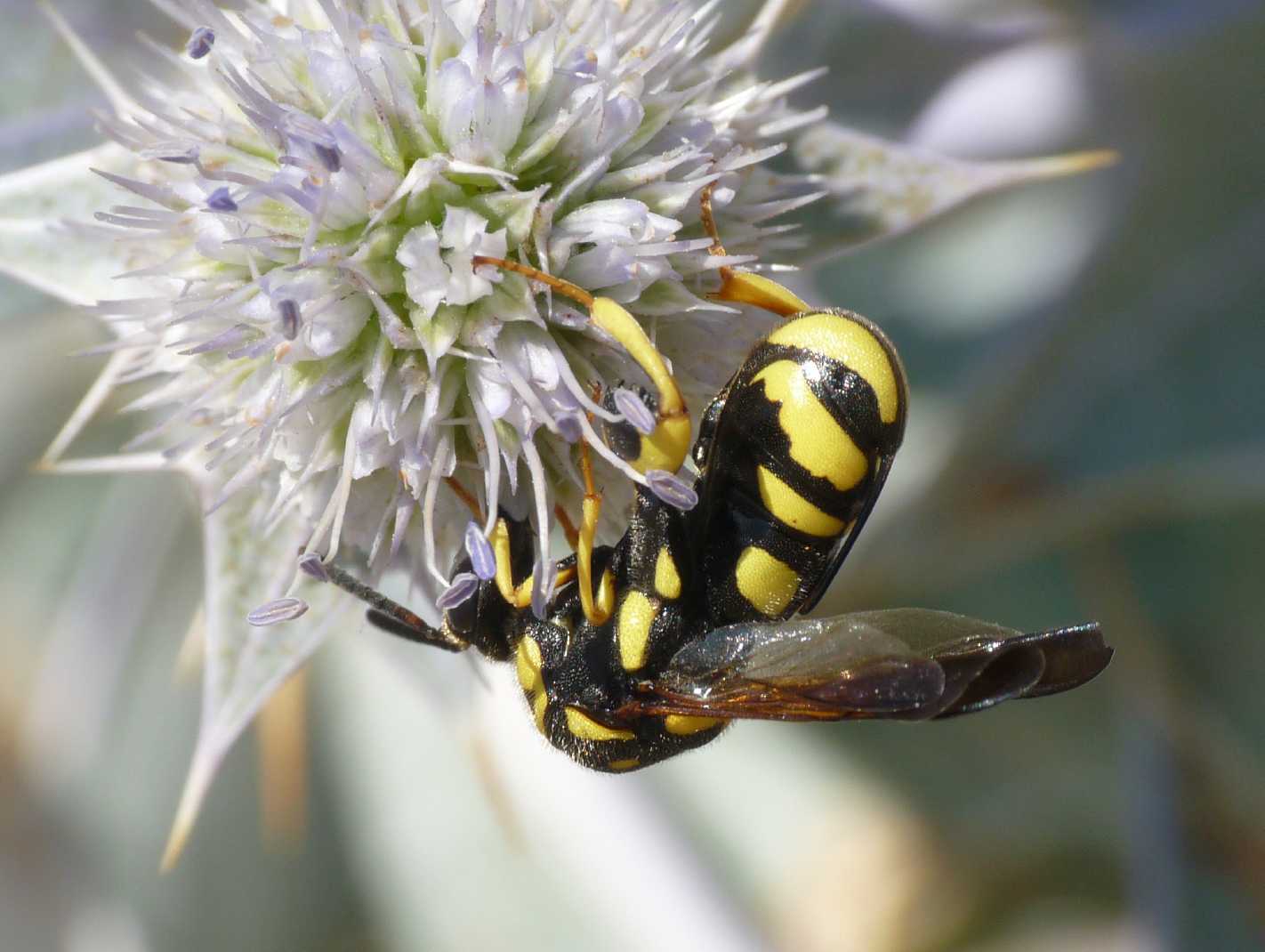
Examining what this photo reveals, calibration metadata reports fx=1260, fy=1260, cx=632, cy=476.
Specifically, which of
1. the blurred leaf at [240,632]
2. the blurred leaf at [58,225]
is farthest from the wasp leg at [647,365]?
the blurred leaf at [58,225]

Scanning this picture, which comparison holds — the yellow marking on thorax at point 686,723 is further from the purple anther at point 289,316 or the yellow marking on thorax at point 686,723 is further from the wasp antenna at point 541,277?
the purple anther at point 289,316

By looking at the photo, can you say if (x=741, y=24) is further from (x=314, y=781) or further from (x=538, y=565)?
(x=314, y=781)

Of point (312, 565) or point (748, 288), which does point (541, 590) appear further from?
point (748, 288)

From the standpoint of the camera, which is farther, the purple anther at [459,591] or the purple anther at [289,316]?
the purple anther at [459,591]

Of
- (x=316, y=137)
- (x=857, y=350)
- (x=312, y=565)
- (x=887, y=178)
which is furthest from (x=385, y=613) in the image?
(x=887, y=178)

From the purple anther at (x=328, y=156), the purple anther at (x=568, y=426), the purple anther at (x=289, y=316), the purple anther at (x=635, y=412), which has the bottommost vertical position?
the purple anther at (x=568, y=426)

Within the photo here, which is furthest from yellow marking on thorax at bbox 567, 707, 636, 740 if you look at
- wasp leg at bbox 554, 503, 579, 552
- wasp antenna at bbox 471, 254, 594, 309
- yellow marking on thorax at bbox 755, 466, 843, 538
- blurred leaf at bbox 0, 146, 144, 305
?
blurred leaf at bbox 0, 146, 144, 305

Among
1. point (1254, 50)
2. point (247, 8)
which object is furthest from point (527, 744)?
point (1254, 50)
